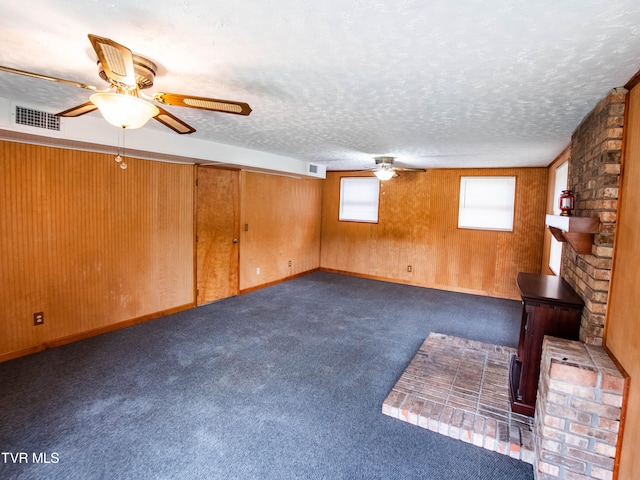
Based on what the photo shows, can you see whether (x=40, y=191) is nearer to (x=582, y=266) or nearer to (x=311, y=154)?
(x=311, y=154)

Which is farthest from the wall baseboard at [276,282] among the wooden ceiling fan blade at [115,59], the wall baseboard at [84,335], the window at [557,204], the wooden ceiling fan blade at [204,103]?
the wooden ceiling fan blade at [115,59]

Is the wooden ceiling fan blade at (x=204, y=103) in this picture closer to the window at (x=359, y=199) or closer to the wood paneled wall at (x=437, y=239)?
the wood paneled wall at (x=437, y=239)

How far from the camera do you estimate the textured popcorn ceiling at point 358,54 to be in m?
1.40

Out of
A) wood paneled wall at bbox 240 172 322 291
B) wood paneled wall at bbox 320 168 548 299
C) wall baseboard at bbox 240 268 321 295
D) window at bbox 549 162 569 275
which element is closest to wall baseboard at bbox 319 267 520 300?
wood paneled wall at bbox 320 168 548 299

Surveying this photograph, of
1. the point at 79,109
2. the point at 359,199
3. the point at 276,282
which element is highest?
the point at 79,109

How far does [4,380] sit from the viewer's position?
2912 mm

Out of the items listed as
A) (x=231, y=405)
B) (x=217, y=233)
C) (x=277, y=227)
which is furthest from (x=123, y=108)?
(x=277, y=227)

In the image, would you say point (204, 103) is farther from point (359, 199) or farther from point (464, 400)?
point (359, 199)

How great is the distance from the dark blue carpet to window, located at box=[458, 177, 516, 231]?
2.20 metres

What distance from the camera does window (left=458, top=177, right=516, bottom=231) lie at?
6.05m

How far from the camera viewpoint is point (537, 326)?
8.02ft

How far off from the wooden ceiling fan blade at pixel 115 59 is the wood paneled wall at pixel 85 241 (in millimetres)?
2449

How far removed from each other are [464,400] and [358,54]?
254 cm

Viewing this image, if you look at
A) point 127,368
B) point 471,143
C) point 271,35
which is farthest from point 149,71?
point 471,143
